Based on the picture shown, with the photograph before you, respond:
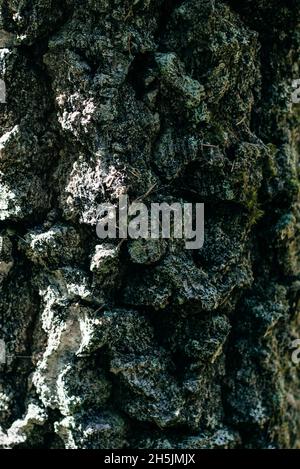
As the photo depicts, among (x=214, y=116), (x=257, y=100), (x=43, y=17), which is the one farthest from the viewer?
(x=257, y=100)

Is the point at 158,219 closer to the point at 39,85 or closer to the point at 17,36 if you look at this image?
the point at 39,85

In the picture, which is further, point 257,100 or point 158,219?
point 257,100

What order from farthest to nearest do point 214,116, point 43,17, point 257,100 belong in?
point 257,100
point 214,116
point 43,17

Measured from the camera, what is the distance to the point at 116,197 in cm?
205

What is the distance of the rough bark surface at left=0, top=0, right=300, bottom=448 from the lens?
2.04 m

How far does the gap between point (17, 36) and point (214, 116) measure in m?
0.78

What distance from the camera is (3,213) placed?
213 cm

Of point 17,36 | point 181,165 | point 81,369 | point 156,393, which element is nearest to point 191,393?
point 156,393
